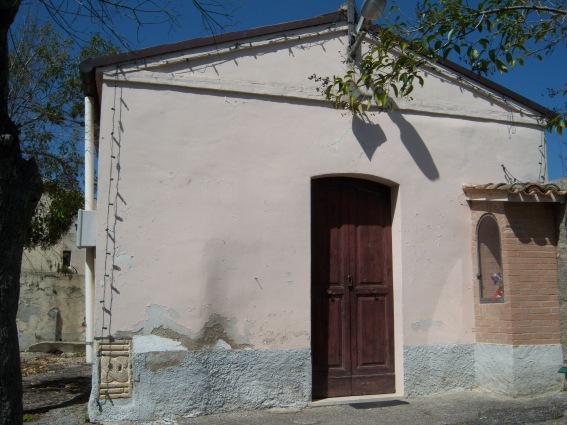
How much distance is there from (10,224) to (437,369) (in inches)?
205

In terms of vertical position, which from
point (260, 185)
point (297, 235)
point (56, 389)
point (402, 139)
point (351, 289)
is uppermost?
point (402, 139)

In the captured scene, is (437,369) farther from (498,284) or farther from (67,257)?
(67,257)

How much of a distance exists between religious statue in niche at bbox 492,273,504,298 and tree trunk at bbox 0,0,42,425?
5.49 metres

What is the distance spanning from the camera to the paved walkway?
593cm

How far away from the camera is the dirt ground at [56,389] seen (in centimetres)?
612

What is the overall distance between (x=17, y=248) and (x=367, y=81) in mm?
4302

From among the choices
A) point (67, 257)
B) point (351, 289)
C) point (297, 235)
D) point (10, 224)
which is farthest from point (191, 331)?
point (67, 257)

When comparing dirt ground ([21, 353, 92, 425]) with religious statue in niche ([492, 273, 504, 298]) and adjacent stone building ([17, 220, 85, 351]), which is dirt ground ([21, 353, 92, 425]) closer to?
adjacent stone building ([17, 220, 85, 351])

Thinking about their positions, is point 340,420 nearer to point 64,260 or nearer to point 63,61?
point 63,61

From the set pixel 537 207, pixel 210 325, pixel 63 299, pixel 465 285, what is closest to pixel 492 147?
pixel 537 207

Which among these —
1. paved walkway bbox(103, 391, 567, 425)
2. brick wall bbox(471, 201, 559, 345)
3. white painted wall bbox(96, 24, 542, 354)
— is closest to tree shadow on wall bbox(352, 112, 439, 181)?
white painted wall bbox(96, 24, 542, 354)

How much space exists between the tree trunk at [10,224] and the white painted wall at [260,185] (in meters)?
2.21

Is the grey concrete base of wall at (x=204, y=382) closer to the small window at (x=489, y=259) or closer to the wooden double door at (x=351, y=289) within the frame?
the wooden double door at (x=351, y=289)

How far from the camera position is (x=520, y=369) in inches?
270
